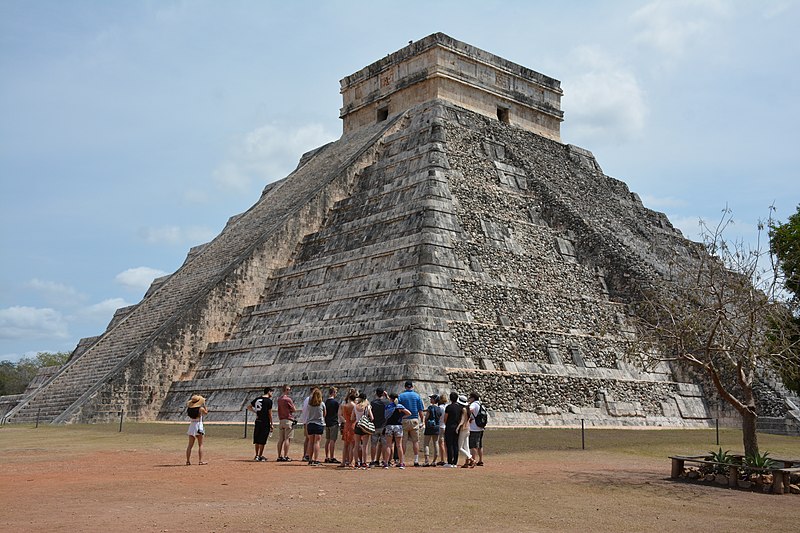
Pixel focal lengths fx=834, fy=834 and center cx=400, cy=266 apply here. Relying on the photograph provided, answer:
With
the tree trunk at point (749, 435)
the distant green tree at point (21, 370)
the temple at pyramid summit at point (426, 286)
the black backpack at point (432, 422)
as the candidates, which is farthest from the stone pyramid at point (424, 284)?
the distant green tree at point (21, 370)

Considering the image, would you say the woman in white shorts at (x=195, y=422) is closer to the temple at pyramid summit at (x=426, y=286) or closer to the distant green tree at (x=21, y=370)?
the temple at pyramid summit at (x=426, y=286)

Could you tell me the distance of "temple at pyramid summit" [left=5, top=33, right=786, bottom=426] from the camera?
17.3 meters

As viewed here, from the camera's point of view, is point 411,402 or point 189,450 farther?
point 411,402

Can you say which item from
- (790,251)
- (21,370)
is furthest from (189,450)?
(21,370)

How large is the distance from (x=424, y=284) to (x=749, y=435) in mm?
7968

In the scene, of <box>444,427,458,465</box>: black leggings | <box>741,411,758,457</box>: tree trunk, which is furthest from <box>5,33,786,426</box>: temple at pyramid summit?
<box>741,411,758,457</box>: tree trunk

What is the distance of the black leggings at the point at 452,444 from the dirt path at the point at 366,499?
0.51 metres

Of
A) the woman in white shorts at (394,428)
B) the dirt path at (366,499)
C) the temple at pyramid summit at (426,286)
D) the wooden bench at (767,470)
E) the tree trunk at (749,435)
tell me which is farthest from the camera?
the temple at pyramid summit at (426,286)

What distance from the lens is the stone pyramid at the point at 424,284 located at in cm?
1728

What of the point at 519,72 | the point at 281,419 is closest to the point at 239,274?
the point at 281,419

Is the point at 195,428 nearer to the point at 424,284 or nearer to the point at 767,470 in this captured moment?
the point at 424,284

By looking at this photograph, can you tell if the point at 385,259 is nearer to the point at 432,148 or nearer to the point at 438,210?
the point at 438,210

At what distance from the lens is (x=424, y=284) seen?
17.3 meters

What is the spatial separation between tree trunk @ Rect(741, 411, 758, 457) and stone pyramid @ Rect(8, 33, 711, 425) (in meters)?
6.06
